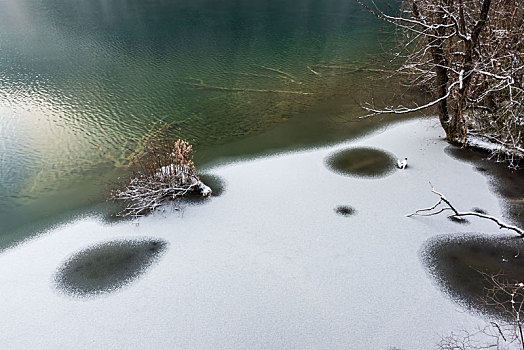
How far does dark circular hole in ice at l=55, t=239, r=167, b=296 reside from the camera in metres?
6.10

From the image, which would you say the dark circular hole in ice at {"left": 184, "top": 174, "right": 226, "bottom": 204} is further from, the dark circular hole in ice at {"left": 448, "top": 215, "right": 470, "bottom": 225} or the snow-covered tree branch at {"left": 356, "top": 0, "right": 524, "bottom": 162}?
the dark circular hole in ice at {"left": 448, "top": 215, "right": 470, "bottom": 225}

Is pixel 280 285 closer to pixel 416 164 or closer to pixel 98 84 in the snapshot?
pixel 416 164

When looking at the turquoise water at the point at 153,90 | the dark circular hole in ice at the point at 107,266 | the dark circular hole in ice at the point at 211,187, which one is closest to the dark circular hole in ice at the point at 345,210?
the dark circular hole in ice at the point at 211,187

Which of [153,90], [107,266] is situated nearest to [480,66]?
[107,266]

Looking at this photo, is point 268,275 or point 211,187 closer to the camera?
point 268,275

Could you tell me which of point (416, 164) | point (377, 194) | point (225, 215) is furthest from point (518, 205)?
point (225, 215)

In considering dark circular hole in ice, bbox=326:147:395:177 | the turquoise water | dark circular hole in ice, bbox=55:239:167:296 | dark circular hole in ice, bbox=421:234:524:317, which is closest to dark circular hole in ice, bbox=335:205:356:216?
dark circular hole in ice, bbox=326:147:395:177

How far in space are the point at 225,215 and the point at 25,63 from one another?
15193 mm

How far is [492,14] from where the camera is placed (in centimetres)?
931

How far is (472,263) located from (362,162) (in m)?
3.77

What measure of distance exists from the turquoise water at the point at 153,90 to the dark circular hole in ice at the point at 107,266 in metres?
1.59

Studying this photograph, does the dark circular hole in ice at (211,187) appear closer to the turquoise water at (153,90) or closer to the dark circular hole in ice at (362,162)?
the turquoise water at (153,90)

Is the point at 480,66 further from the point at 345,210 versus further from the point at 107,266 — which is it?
the point at 107,266

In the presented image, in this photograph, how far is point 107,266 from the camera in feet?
21.2
